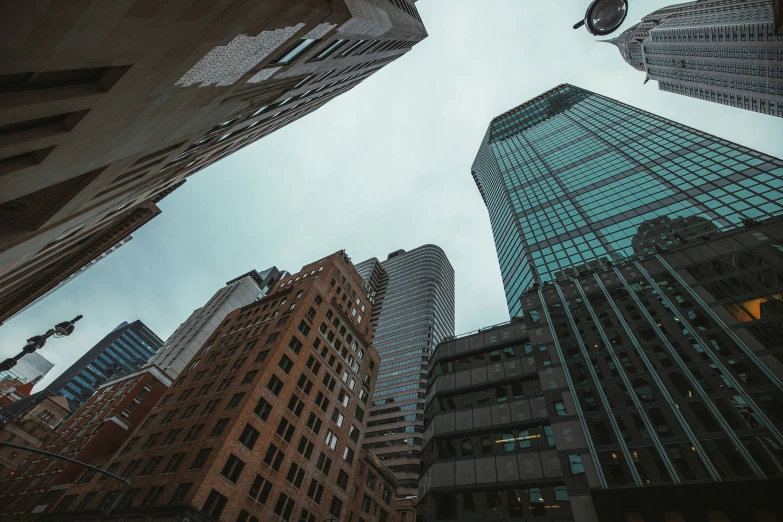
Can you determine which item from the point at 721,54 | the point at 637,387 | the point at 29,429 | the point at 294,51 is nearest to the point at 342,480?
the point at 637,387

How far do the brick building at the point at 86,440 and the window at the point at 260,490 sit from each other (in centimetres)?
2568

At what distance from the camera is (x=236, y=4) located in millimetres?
8312

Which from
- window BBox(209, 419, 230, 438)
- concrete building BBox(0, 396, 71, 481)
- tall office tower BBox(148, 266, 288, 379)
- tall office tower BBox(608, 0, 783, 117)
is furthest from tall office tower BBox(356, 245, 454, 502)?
tall office tower BBox(608, 0, 783, 117)

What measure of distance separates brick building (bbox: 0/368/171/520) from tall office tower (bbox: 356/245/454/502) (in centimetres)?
4697

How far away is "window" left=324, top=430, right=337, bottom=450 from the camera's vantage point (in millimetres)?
44844

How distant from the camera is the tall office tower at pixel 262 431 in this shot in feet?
105

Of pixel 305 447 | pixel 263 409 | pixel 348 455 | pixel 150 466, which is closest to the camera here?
pixel 150 466

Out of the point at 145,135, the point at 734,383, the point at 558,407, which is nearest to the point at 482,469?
the point at 558,407

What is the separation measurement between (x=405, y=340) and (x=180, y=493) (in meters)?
92.8

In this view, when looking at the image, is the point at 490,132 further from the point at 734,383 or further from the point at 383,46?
the point at 734,383

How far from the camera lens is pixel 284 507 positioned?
35500 mm

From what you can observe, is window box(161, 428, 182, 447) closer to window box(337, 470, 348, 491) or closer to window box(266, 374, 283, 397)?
window box(266, 374, 283, 397)

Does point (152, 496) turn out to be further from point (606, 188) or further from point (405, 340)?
point (405, 340)

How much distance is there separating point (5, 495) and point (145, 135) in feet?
252
